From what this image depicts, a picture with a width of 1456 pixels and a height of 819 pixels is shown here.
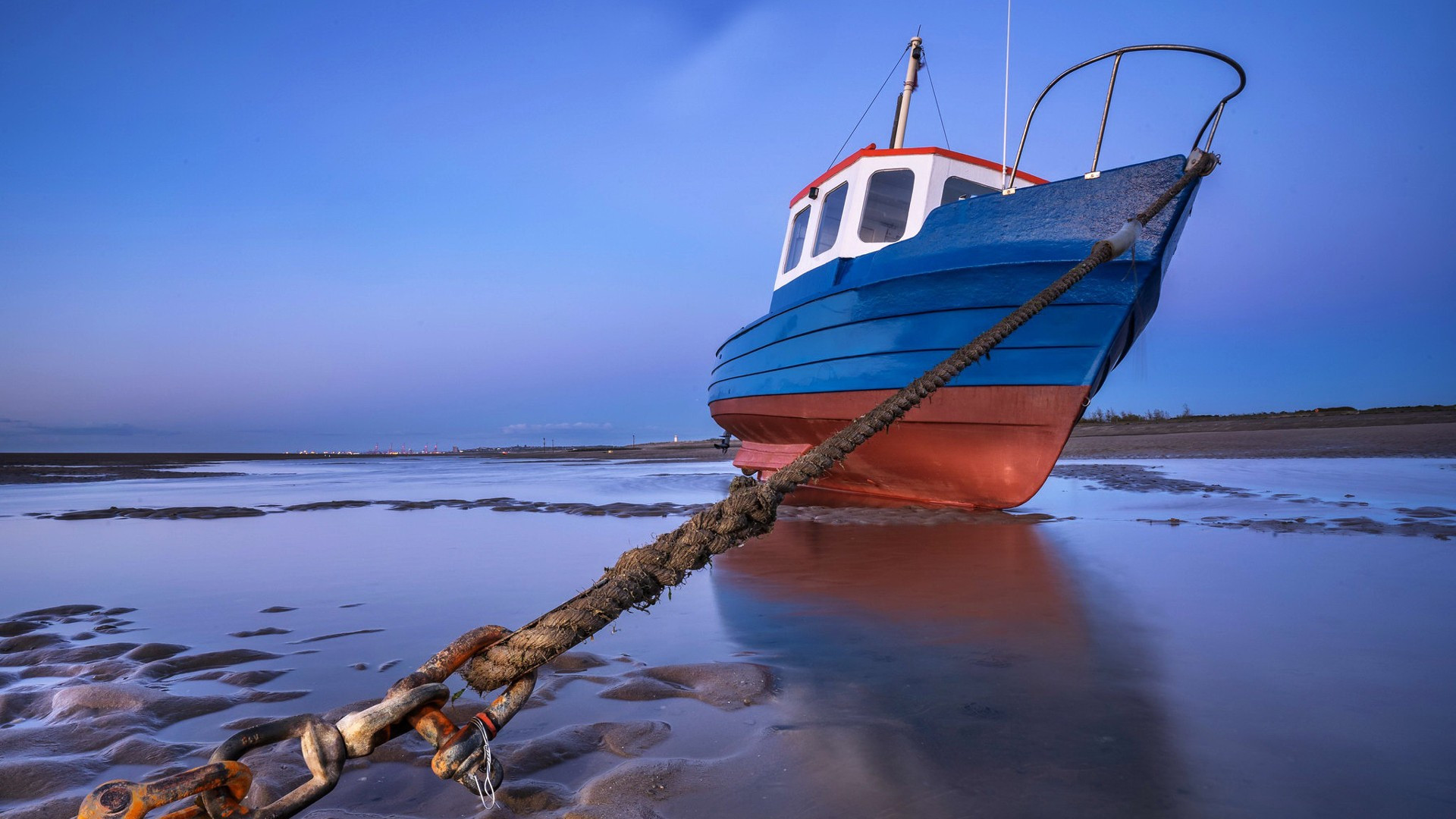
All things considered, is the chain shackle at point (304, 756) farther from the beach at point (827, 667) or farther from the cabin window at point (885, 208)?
the cabin window at point (885, 208)

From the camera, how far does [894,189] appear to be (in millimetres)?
8109

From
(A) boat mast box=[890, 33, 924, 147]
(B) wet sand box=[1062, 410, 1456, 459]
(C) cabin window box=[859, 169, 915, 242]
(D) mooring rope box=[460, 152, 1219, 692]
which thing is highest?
(A) boat mast box=[890, 33, 924, 147]

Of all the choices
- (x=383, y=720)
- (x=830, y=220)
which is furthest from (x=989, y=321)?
(x=383, y=720)

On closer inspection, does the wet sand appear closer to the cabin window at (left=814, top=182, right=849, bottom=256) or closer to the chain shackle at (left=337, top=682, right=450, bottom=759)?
the cabin window at (left=814, top=182, right=849, bottom=256)

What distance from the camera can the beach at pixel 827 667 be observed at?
5.78 feet

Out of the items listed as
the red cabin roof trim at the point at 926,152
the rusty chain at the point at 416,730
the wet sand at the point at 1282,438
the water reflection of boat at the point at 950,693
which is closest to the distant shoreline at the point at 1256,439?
the wet sand at the point at 1282,438

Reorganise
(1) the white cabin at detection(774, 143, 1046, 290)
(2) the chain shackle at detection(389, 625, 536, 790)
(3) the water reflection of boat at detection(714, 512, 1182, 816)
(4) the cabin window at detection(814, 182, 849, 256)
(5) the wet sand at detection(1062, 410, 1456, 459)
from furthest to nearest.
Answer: (5) the wet sand at detection(1062, 410, 1456, 459)
(4) the cabin window at detection(814, 182, 849, 256)
(1) the white cabin at detection(774, 143, 1046, 290)
(3) the water reflection of boat at detection(714, 512, 1182, 816)
(2) the chain shackle at detection(389, 625, 536, 790)

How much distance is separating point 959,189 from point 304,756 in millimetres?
8118

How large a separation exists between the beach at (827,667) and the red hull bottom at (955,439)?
618 millimetres

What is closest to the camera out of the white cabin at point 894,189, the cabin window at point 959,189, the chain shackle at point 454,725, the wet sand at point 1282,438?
the chain shackle at point 454,725

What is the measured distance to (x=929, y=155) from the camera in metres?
7.78

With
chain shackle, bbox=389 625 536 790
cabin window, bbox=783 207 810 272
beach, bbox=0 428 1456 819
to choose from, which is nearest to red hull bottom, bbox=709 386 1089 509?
beach, bbox=0 428 1456 819

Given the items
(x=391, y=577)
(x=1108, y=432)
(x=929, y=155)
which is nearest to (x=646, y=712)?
(x=391, y=577)

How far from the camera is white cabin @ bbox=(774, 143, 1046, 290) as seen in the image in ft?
25.5
